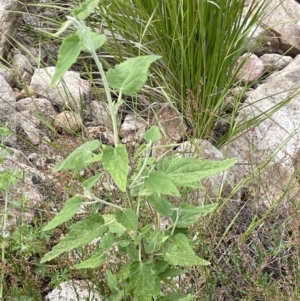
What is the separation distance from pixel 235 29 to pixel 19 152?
1160 millimetres

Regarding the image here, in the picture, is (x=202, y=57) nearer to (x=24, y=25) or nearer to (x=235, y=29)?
(x=235, y=29)

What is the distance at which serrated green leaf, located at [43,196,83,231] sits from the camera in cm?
116

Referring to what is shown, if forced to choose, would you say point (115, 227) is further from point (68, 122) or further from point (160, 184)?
point (68, 122)

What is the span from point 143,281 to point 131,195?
197mm

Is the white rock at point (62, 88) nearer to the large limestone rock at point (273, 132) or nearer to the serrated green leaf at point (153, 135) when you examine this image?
the large limestone rock at point (273, 132)

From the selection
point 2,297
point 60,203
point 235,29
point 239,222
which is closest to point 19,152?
point 60,203

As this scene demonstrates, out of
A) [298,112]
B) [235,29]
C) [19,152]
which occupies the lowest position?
[19,152]

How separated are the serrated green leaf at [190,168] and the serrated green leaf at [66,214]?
0.68ft

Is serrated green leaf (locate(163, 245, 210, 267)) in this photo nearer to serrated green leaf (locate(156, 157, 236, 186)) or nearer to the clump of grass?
serrated green leaf (locate(156, 157, 236, 186))

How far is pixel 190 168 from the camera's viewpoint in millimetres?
1238

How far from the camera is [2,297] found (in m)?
1.74

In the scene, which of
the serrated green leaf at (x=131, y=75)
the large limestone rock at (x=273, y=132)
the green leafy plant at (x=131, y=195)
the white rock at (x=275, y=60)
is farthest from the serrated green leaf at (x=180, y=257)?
the white rock at (x=275, y=60)

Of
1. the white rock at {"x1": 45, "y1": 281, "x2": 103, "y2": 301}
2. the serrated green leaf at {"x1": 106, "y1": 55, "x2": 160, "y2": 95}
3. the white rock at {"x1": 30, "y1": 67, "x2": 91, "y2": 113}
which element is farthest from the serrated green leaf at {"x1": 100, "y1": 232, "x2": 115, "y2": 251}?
the white rock at {"x1": 30, "y1": 67, "x2": 91, "y2": 113}

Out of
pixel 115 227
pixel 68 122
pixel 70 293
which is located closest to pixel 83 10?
pixel 115 227
